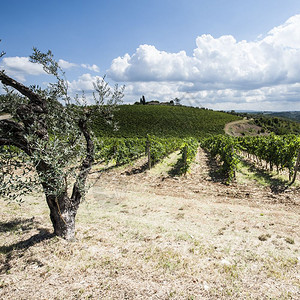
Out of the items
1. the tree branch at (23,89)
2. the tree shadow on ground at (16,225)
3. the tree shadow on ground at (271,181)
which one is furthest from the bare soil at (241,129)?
the tree branch at (23,89)

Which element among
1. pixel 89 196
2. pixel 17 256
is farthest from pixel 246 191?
pixel 17 256

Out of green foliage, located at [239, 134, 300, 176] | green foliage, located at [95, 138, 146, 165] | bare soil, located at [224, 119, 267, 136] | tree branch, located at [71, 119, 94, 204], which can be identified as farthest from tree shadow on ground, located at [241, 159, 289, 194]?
bare soil, located at [224, 119, 267, 136]

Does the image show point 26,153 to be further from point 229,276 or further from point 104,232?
point 229,276

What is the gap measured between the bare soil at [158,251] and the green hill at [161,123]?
43276 millimetres

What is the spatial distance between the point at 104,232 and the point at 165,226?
189 cm

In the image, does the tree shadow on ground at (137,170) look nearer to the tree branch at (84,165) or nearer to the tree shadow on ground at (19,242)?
the tree shadow on ground at (19,242)

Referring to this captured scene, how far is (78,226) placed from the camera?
5.75m

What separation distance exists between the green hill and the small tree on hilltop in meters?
44.0

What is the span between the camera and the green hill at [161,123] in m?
52.4

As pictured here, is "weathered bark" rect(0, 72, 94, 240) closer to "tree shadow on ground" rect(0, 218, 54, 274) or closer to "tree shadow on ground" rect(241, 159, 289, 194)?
"tree shadow on ground" rect(0, 218, 54, 274)

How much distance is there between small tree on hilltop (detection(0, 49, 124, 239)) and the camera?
12.2ft

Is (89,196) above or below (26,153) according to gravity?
below

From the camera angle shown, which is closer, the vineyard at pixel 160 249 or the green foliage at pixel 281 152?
the vineyard at pixel 160 249

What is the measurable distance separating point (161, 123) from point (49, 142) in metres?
56.7
